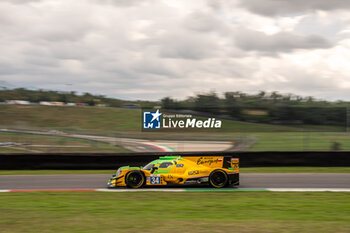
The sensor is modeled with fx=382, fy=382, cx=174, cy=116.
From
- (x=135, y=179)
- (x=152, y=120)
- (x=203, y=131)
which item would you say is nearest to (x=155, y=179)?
(x=135, y=179)

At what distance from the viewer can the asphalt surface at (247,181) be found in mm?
11195

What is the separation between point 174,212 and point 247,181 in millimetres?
5259

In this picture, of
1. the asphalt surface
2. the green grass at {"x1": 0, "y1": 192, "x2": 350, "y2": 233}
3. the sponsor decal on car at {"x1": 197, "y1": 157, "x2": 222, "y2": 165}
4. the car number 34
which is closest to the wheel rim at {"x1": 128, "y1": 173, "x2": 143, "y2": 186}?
the car number 34

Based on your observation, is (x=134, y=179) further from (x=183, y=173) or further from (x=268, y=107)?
(x=268, y=107)

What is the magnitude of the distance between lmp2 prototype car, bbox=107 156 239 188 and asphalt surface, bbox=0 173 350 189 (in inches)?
35.0

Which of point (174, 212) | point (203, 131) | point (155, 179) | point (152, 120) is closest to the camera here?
point (174, 212)

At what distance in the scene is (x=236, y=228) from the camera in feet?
18.9

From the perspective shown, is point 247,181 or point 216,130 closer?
point 247,181

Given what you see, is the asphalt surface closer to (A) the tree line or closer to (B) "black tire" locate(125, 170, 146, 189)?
(B) "black tire" locate(125, 170, 146, 189)

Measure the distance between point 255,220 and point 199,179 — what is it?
3.91 m

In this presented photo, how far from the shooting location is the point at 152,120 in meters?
17.6

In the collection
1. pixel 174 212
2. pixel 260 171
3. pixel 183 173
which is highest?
pixel 183 173

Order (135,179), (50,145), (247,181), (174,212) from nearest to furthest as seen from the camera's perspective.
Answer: (174,212)
(135,179)
(247,181)
(50,145)

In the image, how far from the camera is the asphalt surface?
11.2m
